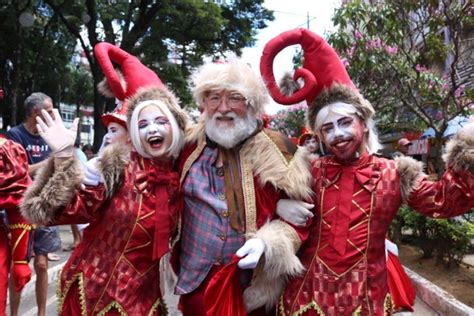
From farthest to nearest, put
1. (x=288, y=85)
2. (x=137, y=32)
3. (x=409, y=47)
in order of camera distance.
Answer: (x=137, y=32) → (x=409, y=47) → (x=288, y=85)

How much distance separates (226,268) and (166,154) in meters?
0.73

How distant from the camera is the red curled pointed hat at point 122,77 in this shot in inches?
126

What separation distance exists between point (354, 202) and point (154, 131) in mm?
1145

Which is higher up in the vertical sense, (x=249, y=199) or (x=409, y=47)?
(x=409, y=47)

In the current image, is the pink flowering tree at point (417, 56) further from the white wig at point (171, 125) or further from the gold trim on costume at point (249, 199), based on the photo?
the white wig at point (171, 125)

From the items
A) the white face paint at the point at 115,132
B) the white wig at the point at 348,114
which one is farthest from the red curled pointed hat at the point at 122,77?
the white wig at the point at 348,114

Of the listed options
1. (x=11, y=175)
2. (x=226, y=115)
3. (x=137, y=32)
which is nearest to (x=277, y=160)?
(x=226, y=115)

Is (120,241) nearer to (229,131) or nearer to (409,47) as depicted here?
(229,131)

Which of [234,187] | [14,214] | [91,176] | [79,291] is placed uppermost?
[91,176]

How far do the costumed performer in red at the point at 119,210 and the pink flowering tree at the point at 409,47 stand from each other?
16.1ft

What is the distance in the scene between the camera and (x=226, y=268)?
8.81ft

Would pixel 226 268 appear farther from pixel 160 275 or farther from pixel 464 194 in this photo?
pixel 464 194

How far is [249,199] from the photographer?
2887 millimetres

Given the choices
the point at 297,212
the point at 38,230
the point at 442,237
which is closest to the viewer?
the point at 297,212
